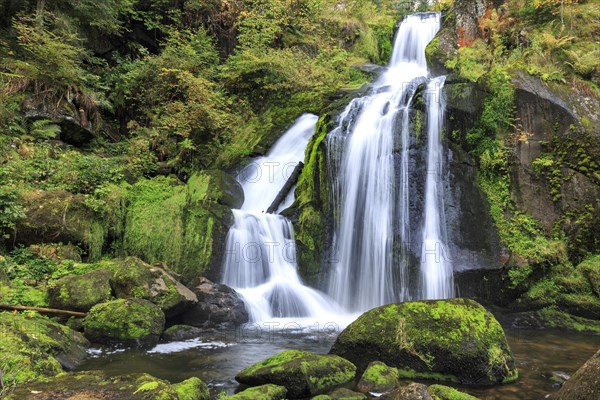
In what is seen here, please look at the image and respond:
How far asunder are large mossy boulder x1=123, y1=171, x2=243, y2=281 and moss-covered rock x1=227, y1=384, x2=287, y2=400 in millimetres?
5267

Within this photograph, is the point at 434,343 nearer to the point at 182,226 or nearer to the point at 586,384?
the point at 586,384

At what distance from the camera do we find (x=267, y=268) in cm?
1007

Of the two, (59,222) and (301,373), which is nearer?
(301,373)

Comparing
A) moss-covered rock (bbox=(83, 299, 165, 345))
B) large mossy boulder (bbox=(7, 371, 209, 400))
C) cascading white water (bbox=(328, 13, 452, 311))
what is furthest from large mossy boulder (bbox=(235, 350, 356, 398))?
cascading white water (bbox=(328, 13, 452, 311))

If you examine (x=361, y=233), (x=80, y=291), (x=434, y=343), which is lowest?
(x=434, y=343)

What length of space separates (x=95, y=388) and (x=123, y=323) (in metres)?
3.02

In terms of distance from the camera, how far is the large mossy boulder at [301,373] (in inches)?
194

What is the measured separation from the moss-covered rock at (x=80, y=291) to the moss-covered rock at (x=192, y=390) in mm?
3446

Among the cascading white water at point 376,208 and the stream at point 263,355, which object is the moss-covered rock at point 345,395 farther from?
the cascading white water at point 376,208

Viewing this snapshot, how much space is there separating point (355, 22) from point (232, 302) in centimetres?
1613

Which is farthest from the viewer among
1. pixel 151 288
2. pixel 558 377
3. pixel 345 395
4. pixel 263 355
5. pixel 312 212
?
pixel 312 212

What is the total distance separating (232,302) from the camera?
27.9 ft

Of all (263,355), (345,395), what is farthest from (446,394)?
(263,355)

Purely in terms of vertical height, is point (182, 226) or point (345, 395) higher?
point (182, 226)
